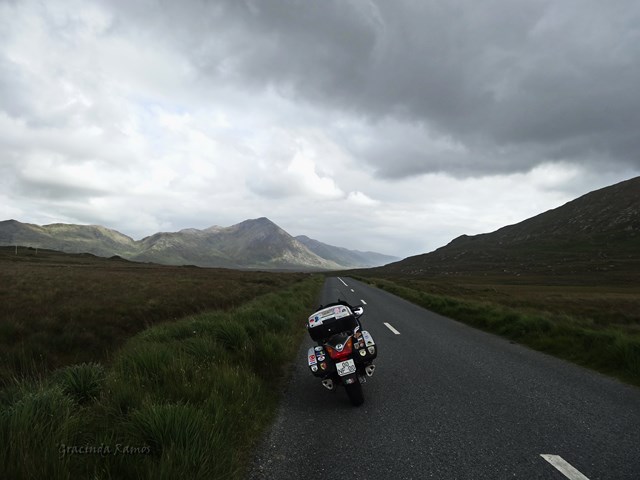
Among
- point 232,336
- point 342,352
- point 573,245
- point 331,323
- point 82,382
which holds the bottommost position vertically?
point 82,382

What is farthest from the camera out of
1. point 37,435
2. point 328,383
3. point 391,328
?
point 391,328

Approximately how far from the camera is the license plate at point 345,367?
5863 mm

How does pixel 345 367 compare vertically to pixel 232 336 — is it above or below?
above

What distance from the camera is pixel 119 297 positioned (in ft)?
63.6

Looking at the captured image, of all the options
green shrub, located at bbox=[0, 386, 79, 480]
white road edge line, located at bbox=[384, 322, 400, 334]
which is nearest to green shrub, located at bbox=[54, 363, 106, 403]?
green shrub, located at bbox=[0, 386, 79, 480]


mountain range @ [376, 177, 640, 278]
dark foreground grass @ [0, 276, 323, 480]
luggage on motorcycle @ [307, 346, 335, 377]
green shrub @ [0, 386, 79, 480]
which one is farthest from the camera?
mountain range @ [376, 177, 640, 278]

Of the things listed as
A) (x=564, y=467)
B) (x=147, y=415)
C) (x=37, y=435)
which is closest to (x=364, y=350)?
(x=564, y=467)

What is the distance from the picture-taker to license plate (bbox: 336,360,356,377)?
5.86 m

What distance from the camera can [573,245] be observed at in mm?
144500

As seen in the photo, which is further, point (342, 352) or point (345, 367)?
point (342, 352)

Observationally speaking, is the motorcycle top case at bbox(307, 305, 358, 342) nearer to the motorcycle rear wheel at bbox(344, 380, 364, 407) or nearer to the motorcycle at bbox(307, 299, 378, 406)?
the motorcycle at bbox(307, 299, 378, 406)

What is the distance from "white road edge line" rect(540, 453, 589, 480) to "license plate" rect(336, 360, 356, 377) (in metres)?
2.80

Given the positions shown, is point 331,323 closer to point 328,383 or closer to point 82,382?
point 328,383

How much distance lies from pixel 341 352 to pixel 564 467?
3.36 m
